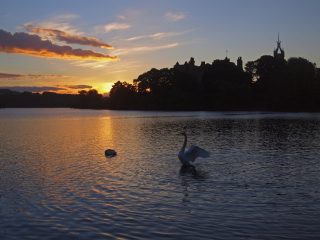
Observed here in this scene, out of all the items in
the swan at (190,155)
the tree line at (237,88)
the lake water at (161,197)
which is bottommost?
the lake water at (161,197)

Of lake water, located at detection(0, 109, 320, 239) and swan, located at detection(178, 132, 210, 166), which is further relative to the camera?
swan, located at detection(178, 132, 210, 166)

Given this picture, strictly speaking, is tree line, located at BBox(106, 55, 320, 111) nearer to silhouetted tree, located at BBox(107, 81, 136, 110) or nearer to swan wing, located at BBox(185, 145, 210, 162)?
silhouetted tree, located at BBox(107, 81, 136, 110)

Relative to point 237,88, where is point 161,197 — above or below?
below

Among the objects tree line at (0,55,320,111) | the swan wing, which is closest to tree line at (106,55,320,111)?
tree line at (0,55,320,111)

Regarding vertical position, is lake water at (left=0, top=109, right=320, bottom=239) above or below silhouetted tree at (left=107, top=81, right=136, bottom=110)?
below

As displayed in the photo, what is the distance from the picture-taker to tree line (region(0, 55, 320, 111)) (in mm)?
100312

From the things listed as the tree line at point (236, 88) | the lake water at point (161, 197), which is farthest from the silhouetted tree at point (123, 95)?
the lake water at point (161, 197)

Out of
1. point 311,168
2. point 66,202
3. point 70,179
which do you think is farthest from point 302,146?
point 66,202

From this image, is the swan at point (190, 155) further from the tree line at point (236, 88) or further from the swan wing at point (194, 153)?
the tree line at point (236, 88)

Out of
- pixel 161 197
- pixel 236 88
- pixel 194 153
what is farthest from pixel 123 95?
pixel 161 197

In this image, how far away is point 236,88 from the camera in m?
110

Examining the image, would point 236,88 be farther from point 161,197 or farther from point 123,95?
point 161,197

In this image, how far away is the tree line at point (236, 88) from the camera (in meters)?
100

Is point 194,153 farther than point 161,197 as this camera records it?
Yes
